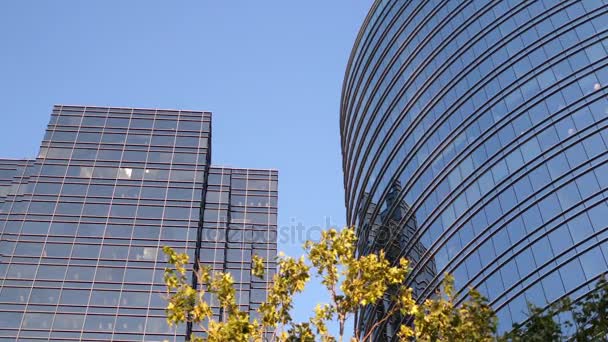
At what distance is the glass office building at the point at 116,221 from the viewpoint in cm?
6662

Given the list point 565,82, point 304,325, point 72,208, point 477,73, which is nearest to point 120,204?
point 72,208

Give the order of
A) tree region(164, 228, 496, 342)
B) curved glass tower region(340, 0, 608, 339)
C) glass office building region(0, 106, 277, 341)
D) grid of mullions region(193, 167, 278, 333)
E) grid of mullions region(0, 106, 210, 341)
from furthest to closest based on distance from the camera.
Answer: grid of mullions region(193, 167, 278, 333)
glass office building region(0, 106, 277, 341)
grid of mullions region(0, 106, 210, 341)
curved glass tower region(340, 0, 608, 339)
tree region(164, 228, 496, 342)

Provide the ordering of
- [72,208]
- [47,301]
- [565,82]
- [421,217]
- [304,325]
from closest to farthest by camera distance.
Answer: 1. [304,325]
2. [565,82]
3. [421,217]
4. [47,301]
5. [72,208]

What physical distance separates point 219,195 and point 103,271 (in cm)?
1685

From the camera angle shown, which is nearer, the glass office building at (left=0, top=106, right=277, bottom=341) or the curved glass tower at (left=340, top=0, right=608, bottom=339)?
the curved glass tower at (left=340, top=0, right=608, bottom=339)

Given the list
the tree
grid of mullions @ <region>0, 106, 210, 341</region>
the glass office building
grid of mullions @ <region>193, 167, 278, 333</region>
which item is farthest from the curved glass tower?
the tree

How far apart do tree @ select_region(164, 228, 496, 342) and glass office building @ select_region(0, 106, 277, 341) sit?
49476mm

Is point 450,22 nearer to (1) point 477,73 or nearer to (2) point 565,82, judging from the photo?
(1) point 477,73

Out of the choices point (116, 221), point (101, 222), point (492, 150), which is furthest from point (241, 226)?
point (492, 150)

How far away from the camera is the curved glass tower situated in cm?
4394

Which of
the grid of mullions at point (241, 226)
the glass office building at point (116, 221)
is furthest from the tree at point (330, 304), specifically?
the grid of mullions at point (241, 226)

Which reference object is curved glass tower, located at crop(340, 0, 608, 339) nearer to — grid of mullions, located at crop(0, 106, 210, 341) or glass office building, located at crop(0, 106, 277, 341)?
glass office building, located at crop(0, 106, 277, 341)

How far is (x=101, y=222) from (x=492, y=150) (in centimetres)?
3913

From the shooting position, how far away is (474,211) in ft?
165
